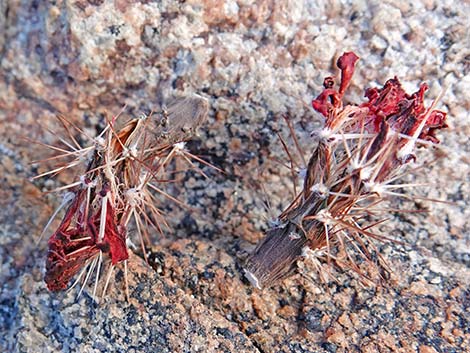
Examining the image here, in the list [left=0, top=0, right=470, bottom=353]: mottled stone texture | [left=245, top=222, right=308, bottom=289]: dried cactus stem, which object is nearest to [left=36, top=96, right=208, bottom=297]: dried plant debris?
[left=0, top=0, right=470, bottom=353]: mottled stone texture

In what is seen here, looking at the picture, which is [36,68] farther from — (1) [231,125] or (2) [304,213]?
(2) [304,213]

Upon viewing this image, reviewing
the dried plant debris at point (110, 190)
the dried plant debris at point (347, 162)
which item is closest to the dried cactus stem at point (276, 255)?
the dried plant debris at point (347, 162)

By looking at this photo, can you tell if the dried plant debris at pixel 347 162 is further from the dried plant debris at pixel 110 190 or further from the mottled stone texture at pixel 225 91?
the dried plant debris at pixel 110 190

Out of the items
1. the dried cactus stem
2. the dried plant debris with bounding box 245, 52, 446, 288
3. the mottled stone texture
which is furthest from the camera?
the mottled stone texture

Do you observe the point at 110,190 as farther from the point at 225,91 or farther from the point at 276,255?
the point at 225,91

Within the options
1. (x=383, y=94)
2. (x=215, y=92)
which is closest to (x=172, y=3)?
(x=215, y=92)

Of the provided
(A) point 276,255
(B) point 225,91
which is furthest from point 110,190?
(B) point 225,91

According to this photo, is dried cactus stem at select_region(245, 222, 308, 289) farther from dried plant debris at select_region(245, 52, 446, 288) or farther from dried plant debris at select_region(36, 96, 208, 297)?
dried plant debris at select_region(36, 96, 208, 297)
